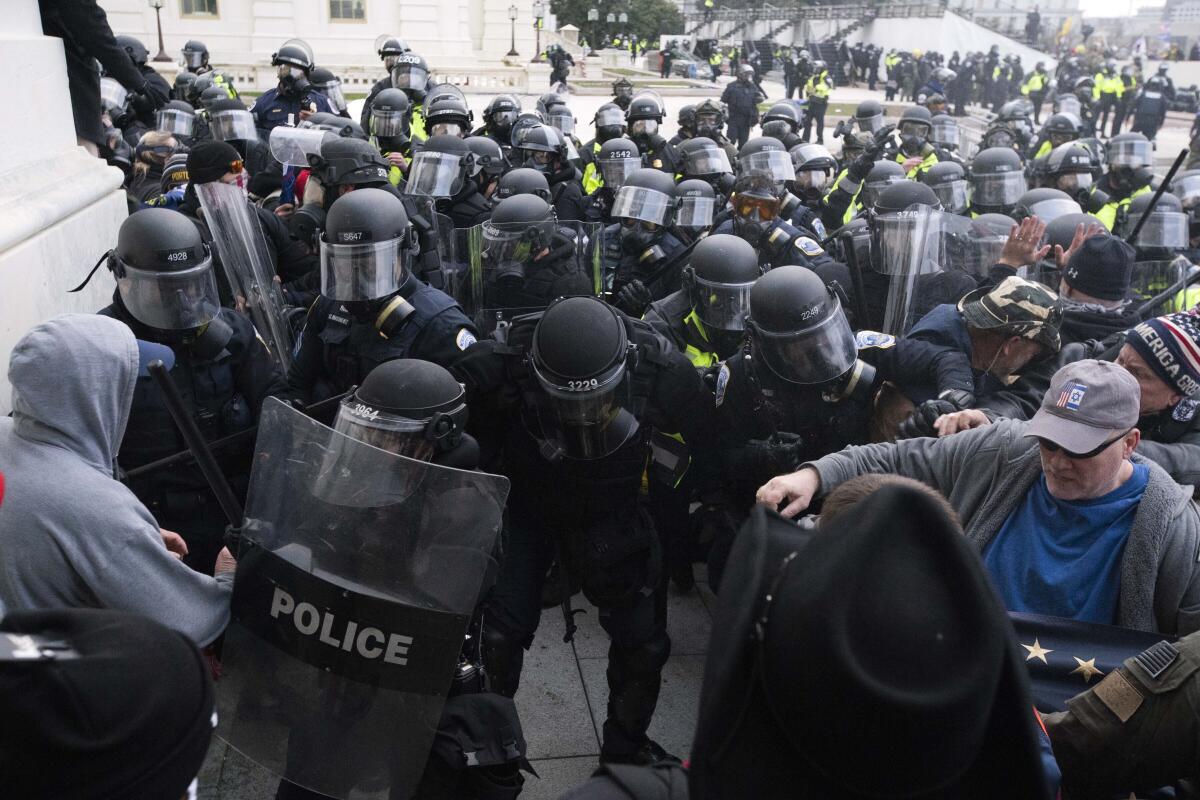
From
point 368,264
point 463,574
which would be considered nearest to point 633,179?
point 368,264

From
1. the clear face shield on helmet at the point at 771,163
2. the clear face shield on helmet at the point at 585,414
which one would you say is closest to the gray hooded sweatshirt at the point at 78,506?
the clear face shield on helmet at the point at 585,414

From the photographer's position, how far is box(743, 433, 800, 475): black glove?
3.54 metres

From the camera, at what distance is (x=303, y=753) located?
7.22ft

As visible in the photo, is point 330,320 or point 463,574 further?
point 330,320

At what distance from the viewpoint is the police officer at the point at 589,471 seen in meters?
3.18

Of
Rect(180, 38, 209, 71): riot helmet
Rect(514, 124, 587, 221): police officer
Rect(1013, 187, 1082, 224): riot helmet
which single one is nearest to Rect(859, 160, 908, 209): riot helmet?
Rect(1013, 187, 1082, 224): riot helmet

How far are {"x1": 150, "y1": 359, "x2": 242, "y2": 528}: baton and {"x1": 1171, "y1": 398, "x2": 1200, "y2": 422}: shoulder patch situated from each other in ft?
9.50

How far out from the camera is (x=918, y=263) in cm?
518

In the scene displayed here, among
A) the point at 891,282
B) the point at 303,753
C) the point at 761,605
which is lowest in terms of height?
the point at 303,753

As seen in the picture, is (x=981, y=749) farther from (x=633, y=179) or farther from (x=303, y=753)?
(x=633, y=179)

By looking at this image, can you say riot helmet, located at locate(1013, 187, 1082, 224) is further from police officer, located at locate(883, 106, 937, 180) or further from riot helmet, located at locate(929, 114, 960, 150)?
riot helmet, located at locate(929, 114, 960, 150)

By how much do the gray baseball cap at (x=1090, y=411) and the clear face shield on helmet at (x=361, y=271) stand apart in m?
2.47

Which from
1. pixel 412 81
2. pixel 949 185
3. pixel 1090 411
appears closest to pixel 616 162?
pixel 949 185

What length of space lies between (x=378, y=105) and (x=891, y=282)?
5158mm
